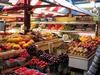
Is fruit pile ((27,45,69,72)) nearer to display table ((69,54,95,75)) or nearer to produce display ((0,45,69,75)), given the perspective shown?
produce display ((0,45,69,75))

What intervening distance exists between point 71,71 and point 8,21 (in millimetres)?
4549

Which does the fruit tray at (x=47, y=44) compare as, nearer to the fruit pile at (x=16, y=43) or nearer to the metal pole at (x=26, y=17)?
the fruit pile at (x=16, y=43)

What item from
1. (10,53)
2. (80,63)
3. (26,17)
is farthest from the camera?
(26,17)

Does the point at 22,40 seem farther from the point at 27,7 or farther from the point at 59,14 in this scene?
the point at 59,14

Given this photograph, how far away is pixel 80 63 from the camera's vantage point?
359cm

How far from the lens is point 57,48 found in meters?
5.04

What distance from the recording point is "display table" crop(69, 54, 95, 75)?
3.54m

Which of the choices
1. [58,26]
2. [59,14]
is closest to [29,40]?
[58,26]

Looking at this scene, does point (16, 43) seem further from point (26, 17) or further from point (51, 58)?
point (26, 17)

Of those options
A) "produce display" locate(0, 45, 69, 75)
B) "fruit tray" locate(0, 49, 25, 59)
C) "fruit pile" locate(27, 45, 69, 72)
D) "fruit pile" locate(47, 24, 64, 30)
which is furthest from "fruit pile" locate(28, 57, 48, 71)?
"fruit pile" locate(47, 24, 64, 30)

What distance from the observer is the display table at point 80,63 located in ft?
11.6

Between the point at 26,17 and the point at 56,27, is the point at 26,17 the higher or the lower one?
the higher one

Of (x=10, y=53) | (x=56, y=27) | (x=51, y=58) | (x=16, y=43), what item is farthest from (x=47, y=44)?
(x=56, y=27)

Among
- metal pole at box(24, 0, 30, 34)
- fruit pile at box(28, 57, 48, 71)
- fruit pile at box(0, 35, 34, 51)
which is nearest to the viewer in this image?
fruit pile at box(28, 57, 48, 71)
